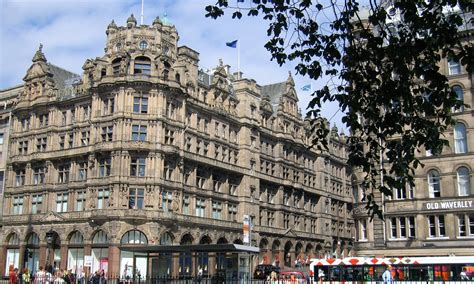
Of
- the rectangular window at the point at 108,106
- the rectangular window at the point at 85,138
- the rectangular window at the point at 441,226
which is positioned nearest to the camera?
the rectangular window at the point at 441,226

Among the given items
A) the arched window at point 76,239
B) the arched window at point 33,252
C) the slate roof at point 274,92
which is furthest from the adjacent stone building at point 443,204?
the slate roof at point 274,92

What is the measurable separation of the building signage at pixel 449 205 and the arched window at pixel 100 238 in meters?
31.1

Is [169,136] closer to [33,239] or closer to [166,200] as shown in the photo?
[166,200]

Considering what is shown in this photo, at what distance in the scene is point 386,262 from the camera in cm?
3947

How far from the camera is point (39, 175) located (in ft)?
219

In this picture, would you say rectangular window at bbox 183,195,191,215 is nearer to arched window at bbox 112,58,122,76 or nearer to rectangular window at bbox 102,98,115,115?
rectangular window at bbox 102,98,115,115

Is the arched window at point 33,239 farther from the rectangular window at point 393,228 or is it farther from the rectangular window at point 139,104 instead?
the rectangular window at point 393,228

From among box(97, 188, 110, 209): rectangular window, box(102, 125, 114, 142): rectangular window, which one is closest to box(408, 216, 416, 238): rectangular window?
box(97, 188, 110, 209): rectangular window

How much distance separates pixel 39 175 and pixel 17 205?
4627 millimetres

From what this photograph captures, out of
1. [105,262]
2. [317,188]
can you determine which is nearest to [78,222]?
[105,262]

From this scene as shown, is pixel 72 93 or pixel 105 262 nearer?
pixel 105 262

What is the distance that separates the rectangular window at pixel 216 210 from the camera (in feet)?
221

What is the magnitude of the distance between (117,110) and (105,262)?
15.4m

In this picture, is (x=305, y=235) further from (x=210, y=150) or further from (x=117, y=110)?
(x=117, y=110)
